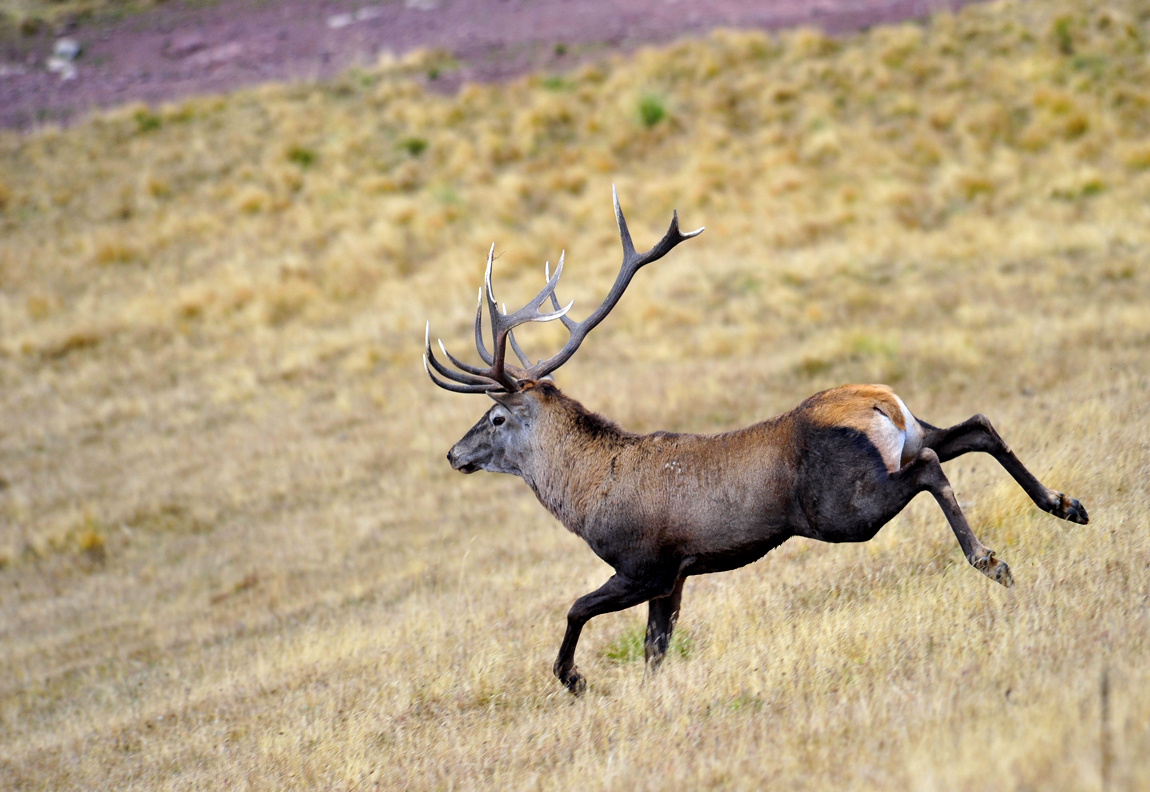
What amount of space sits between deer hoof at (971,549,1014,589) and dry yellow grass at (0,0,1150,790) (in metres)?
0.14

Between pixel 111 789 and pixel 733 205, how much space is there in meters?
19.4

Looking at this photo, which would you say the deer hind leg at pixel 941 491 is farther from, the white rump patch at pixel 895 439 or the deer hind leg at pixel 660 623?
the deer hind leg at pixel 660 623

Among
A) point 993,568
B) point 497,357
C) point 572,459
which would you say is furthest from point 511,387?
point 993,568

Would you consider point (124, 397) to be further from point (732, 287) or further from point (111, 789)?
point (111, 789)

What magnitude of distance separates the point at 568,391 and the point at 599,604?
9974 millimetres

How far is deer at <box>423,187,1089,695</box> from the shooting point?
5855mm

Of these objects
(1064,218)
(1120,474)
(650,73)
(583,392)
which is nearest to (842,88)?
(650,73)

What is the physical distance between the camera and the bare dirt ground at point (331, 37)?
112 feet

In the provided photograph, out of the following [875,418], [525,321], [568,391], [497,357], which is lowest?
[568,391]

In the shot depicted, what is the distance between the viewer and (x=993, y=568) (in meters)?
5.82

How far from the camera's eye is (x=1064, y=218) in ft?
67.8

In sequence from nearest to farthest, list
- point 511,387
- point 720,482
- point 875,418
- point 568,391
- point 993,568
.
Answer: point 993,568, point 875,418, point 720,482, point 511,387, point 568,391

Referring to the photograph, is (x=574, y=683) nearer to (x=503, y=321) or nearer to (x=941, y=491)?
(x=503, y=321)

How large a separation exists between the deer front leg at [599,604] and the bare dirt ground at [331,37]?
2826 cm
